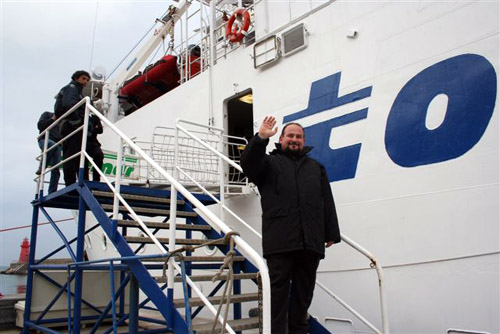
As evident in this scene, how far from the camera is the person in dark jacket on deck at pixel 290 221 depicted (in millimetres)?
2512

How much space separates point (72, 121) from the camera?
4703 millimetres

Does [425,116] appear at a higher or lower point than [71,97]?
lower

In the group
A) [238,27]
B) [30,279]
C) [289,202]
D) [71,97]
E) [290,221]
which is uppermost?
[238,27]

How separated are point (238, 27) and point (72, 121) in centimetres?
253

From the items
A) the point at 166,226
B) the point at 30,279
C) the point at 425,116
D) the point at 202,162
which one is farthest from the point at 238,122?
the point at 425,116

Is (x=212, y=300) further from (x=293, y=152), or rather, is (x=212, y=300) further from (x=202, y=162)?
(x=202, y=162)

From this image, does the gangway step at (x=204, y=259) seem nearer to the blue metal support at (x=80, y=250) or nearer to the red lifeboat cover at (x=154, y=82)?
the blue metal support at (x=80, y=250)

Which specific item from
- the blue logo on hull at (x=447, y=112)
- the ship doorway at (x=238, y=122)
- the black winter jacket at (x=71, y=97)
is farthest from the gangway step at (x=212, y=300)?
the ship doorway at (x=238, y=122)

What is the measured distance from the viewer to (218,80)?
606 cm

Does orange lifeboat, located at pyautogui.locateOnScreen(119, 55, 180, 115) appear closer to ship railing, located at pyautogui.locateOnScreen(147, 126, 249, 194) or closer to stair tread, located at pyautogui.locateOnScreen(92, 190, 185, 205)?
ship railing, located at pyautogui.locateOnScreen(147, 126, 249, 194)

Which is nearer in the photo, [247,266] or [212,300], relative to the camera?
[212,300]

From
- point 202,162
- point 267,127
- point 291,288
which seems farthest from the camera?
point 202,162

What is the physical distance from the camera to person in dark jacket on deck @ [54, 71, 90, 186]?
4688 millimetres

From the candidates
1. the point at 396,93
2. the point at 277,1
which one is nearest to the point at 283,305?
the point at 396,93
